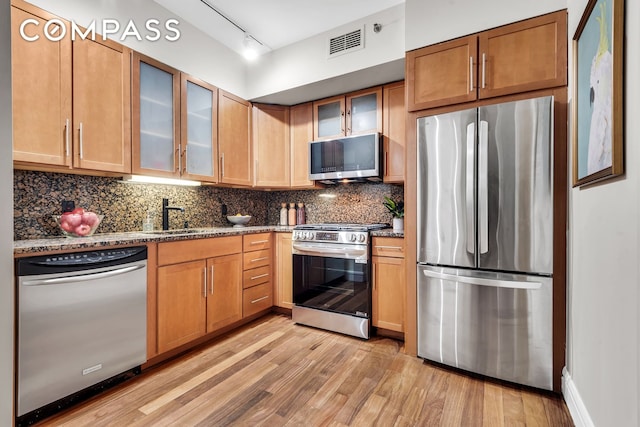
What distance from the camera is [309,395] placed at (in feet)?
6.08

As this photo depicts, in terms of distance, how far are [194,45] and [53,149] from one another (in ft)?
5.01

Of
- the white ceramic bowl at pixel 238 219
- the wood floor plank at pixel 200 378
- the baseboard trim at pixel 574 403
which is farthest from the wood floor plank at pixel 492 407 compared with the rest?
the white ceramic bowl at pixel 238 219

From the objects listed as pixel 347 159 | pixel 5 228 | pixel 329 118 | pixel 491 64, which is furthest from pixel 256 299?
pixel 491 64

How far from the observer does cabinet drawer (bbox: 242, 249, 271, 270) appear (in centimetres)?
292

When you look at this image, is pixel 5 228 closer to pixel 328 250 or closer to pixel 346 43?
pixel 328 250

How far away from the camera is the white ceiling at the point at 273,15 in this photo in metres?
2.48

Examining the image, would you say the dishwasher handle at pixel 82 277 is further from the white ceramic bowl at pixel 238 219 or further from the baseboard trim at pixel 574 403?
the baseboard trim at pixel 574 403

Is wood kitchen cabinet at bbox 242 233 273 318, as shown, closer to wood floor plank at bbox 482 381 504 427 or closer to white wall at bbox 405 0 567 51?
wood floor plank at bbox 482 381 504 427

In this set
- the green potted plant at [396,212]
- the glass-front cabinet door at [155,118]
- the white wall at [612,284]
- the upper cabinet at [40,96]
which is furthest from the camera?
the green potted plant at [396,212]

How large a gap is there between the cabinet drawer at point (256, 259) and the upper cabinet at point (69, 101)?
1224mm

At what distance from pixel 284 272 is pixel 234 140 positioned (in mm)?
1454

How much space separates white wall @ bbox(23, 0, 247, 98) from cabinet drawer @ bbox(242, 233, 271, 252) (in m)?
1.51

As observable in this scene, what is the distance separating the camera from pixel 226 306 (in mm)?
2695

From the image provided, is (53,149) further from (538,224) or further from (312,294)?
(538,224)
